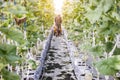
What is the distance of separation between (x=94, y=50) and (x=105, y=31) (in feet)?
0.82

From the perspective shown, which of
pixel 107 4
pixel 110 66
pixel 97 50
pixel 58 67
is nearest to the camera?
pixel 110 66

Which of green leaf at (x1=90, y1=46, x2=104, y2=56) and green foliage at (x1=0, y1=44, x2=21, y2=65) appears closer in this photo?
green foliage at (x1=0, y1=44, x2=21, y2=65)

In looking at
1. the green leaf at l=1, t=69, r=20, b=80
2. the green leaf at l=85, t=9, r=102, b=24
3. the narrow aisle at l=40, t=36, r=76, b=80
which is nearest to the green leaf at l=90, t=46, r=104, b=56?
the green leaf at l=85, t=9, r=102, b=24

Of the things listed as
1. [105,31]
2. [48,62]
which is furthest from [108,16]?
[48,62]

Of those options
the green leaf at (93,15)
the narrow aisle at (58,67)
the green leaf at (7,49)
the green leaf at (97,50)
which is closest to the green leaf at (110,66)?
the green leaf at (93,15)

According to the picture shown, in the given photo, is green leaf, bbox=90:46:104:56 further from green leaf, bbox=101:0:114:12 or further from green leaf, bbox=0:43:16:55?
green leaf, bbox=0:43:16:55

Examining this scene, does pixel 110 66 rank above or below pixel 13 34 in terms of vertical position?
below

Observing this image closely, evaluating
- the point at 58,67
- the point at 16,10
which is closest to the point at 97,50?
the point at 16,10

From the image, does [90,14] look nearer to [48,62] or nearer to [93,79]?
[93,79]

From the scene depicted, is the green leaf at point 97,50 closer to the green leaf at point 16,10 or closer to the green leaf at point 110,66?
the green leaf at point 110,66

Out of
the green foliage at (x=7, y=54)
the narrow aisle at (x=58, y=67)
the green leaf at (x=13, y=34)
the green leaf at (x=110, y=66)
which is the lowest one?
the narrow aisle at (x=58, y=67)

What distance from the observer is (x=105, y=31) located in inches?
110

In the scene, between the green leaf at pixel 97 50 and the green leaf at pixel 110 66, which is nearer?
the green leaf at pixel 110 66

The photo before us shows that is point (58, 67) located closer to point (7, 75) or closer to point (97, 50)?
point (97, 50)
